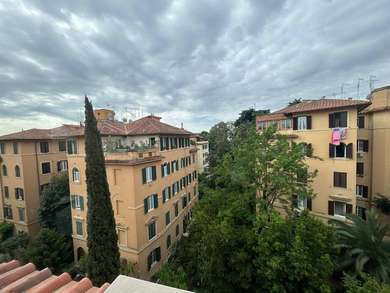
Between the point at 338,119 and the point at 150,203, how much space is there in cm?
1844

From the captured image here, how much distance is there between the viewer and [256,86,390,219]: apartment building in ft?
57.6

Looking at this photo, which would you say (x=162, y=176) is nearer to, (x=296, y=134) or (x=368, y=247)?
(x=296, y=134)

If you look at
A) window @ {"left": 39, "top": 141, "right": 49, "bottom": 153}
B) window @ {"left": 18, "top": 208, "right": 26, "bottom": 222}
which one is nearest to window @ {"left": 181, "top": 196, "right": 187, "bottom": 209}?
window @ {"left": 39, "top": 141, "right": 49, "bottom": 153}

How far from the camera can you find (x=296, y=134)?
20141 mm

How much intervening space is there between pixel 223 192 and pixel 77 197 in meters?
14.4

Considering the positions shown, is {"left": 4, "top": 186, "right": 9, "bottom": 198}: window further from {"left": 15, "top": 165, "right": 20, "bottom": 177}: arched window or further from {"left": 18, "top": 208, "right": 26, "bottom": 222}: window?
{"left": 15, "top": 165, "right": 20, "bottom": 177}: arched window

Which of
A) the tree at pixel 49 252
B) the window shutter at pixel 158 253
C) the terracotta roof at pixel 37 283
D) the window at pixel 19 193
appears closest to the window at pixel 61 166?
the window at pixel 19 193

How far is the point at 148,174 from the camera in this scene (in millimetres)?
Answer: 17953

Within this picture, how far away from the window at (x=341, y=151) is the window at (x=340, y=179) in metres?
1.62

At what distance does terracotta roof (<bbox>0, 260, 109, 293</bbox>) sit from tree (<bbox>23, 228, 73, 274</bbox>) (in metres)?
18.4

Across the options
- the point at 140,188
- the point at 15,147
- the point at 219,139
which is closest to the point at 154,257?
the point at 140,188

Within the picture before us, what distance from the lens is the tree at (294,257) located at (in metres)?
9.20

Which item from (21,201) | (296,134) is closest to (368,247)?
(296,134)

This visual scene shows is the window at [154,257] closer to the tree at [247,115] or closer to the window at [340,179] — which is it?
the window at [340,179]
